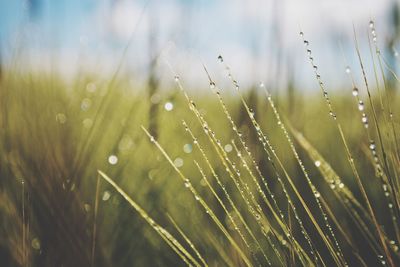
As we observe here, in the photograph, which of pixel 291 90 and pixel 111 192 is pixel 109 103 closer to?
pixel 111 192

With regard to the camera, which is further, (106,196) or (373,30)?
(106,196)

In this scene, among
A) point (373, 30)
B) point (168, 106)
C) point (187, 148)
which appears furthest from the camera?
point (187, 148)

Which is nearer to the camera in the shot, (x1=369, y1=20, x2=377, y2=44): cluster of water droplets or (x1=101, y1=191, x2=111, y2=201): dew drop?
(x1=369, y1=20, x2=377, y2=44): cluster of water droplets

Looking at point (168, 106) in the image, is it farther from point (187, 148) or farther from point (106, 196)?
point (187, 148)

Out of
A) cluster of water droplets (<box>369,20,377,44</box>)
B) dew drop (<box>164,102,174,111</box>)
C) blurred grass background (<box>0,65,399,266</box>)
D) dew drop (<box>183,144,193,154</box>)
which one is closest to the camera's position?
cluster of water droplets (<box>369,20,377,44</box>)

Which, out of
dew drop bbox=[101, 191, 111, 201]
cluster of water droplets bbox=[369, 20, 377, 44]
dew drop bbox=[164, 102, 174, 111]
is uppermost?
cluster of water droplets bbox=[369, 20, 377, 44]

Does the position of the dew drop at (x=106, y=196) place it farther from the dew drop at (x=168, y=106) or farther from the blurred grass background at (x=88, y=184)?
the dew drop at (x=168, y=106)

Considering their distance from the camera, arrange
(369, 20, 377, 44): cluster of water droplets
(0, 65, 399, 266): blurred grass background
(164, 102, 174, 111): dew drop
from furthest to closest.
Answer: (164, 102, 174, 111): dew drop → (0, 65, 399, 266): blurred grass background → (369, 20, 377, 44): cluster of water droplets

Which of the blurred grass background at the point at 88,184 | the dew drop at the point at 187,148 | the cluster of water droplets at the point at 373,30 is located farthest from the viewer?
the dew drop at the point at 187,148

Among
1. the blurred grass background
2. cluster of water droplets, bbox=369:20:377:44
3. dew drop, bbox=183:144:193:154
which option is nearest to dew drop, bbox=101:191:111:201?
the blurred grass background

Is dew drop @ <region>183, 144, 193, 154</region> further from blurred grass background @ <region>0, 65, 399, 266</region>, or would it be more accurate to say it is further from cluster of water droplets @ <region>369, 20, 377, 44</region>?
cluster of water droplets @ <region>369, 20, 377, 44</region>

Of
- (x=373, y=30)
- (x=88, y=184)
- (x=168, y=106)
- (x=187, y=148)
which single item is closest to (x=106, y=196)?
(x=88, y=184)

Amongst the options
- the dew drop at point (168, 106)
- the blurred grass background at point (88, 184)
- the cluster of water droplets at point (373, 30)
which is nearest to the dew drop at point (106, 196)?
the blurred grass background at point (88, 184)
